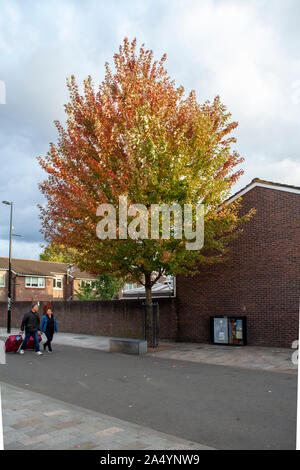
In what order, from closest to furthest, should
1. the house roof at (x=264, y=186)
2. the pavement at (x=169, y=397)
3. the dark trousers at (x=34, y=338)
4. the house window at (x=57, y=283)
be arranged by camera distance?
the pavement at (x=169, y=397) → the dark trousers at (x=34, y=338) → the house roof at (x=264, y=186) → the house window at (x=57, y=283)

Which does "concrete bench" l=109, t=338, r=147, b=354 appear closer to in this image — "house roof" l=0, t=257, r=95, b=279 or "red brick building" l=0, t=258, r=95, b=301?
"house roof" l=0, t=257, r=95, b=279

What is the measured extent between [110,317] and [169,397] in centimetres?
1387

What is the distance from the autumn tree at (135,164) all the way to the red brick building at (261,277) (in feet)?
3.47

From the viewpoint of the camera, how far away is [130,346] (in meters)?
14.9

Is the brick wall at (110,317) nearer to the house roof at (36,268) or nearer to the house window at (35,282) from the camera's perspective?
the house roof at (36,268)

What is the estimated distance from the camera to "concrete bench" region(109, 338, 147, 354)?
14.7m

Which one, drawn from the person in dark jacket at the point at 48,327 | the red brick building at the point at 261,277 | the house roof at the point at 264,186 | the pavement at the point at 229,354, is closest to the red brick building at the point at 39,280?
the pavement at the point at 229,354

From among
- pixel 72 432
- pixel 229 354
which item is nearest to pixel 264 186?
pixel 229 354

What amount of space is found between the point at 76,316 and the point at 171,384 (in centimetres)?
1563

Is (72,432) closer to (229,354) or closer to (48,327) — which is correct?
(229,354)

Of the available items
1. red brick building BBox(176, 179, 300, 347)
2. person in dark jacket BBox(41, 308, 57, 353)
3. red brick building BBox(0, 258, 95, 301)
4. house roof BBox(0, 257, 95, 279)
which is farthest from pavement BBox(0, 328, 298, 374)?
house roof BBox(0, 257, 95, 279)

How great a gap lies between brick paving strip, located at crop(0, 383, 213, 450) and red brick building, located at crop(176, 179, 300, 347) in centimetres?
1065

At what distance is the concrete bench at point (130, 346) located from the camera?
1470cm
